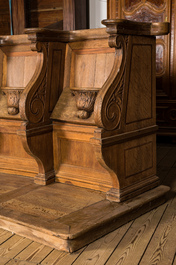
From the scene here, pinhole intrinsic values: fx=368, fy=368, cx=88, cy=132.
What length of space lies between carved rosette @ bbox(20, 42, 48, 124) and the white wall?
2.28m

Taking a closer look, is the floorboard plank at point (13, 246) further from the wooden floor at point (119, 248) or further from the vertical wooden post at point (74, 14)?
the vertical wooden post at point (74, 14)

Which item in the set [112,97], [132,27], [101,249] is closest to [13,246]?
[101,249]

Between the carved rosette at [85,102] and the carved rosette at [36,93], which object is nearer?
the carved rosette at [85,102]

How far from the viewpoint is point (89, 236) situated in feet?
7.68

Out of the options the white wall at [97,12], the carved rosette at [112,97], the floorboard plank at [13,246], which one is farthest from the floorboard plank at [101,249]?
the white wall at [97,12]

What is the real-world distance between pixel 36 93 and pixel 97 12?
2616 millimetres

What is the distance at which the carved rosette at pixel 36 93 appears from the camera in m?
2.88

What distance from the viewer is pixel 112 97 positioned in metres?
2.55

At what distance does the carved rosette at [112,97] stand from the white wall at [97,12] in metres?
2.60

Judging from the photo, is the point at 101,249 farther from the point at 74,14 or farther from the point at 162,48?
the point at 162,48

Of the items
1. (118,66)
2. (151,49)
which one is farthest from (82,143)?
(151,49)

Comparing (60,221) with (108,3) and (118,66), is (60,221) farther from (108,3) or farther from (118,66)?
(108,3)

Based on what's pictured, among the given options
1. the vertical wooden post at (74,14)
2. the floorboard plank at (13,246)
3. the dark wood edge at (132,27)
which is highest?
the vertical wooden post at (74,14)

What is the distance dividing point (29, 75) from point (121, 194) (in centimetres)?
133
